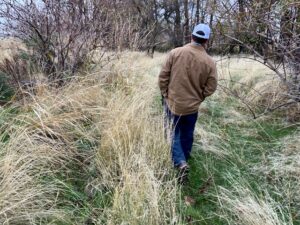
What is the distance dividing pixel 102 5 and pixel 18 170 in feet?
16.6

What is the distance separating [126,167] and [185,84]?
53.7 inches

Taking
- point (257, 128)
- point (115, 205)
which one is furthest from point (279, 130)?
point (115, 205)

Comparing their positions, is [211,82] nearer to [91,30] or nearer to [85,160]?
[85,160]

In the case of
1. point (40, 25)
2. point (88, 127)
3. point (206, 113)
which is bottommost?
point (206, 113)

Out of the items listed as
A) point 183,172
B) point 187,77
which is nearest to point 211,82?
point 187,77

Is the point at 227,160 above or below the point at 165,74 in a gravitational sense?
below

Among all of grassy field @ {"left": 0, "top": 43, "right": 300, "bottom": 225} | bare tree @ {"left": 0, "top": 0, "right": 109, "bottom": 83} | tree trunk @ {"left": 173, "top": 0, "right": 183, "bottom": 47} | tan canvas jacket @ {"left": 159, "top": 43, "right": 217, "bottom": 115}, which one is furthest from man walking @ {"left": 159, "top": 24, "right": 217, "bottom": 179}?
tree trunk @ {"left": 173, "top": 0, "right": 183, "bottom": 47}

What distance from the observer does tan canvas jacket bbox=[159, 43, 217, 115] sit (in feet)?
15.3

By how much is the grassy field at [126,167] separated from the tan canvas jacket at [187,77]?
34 centimetres

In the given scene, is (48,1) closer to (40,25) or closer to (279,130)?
(40,25)

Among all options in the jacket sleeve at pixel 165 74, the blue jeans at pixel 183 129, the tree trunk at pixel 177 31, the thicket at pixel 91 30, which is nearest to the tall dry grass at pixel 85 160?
the blue jeans at pixel 183 129

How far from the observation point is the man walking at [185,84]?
465 centimetres

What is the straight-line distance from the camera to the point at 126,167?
3916 millimetres

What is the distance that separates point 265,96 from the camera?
805 centimetres
